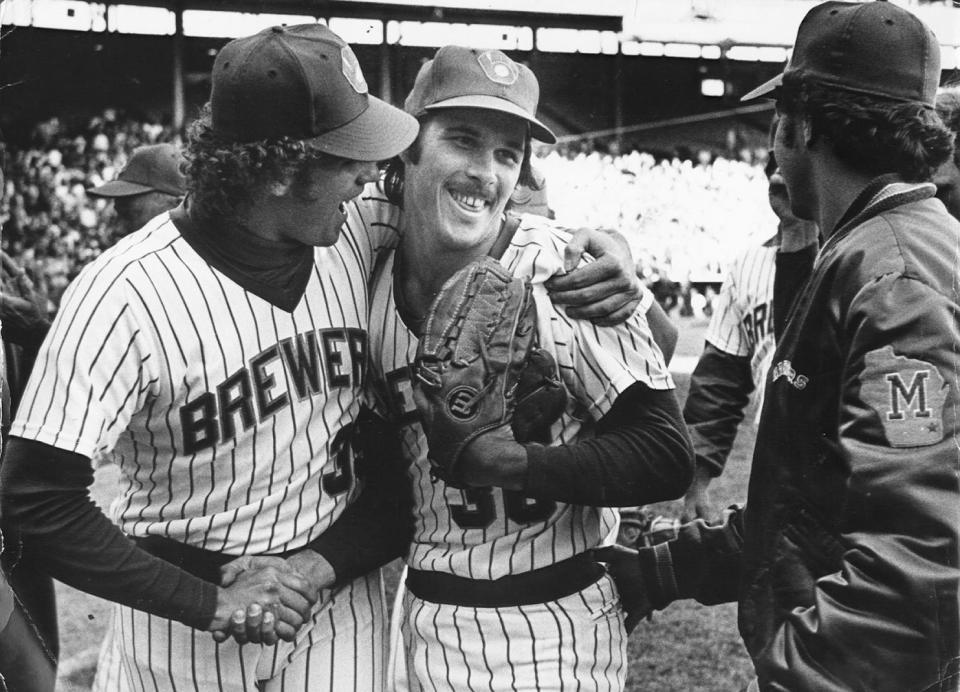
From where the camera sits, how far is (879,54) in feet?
4.96

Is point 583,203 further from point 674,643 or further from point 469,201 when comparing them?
point 674,643

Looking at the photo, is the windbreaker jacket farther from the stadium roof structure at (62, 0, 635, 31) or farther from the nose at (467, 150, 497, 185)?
the stadium roof structure at (62, 0, 635, 31)

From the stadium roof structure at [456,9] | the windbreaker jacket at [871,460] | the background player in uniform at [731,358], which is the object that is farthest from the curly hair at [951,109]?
the windbreaker jacket at [871,460]

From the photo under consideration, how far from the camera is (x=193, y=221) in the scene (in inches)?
70.9

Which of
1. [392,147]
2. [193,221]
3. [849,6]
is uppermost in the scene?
[849,6]

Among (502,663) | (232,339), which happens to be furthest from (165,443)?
(502,663)

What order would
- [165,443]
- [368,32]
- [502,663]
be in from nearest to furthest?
[165,443] < [502,663] < [368,32]

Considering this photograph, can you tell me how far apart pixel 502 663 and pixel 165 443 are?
773 millimetres

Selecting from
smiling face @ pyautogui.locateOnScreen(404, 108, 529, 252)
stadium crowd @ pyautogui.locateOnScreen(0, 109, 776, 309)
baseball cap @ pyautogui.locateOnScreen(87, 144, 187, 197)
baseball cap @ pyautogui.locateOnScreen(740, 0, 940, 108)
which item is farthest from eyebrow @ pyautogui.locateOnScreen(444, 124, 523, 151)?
baseball cap @ pyautogui.locateOnScreen(87, 144, 187, 197)

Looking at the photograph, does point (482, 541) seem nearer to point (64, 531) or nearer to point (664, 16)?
point (64, 531)

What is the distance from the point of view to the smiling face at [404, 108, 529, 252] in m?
1.88

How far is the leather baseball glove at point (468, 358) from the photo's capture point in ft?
5.35

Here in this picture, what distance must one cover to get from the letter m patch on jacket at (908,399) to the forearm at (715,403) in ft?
5.57

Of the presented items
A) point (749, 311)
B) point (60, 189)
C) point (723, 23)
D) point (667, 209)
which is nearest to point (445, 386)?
point (723, 23)
